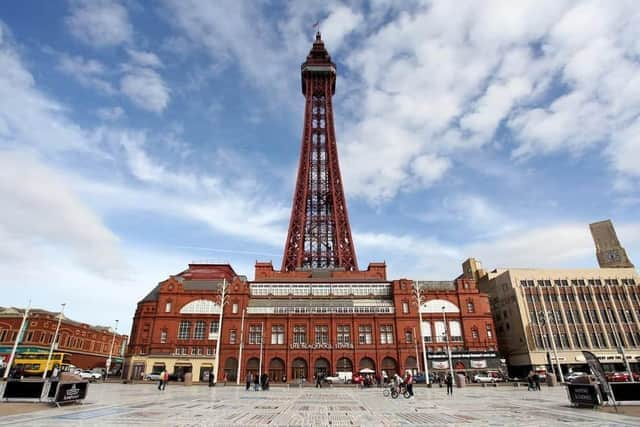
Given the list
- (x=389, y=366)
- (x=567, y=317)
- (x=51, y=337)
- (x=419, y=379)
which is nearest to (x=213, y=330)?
(x=389, y=366)

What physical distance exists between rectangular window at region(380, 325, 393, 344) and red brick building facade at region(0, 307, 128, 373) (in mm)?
49328

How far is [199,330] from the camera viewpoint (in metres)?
51.6

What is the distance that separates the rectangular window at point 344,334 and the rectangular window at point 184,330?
21.4 metres

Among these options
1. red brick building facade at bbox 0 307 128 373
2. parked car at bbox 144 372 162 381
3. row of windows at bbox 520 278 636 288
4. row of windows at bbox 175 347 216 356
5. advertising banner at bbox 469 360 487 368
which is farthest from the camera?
red brick building facade at bbox 0 307 128 373

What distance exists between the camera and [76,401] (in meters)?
14.4

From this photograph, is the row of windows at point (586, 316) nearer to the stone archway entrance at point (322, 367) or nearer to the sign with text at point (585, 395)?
the stone archway entrance at point (322, 367)

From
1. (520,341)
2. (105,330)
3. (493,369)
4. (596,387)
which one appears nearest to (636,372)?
(520,341)

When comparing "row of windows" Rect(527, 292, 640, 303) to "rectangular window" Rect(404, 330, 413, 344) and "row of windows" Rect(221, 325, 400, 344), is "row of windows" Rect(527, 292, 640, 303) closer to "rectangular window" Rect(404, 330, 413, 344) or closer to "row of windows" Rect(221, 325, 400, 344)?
"rectangular window" Rect(404, 330, 413, 344)

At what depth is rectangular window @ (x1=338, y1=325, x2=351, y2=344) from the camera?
50750mm

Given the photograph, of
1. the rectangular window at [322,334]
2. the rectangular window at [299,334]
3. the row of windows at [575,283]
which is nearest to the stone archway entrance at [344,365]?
the rectangular window at [322,334]

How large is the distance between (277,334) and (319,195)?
29.5m

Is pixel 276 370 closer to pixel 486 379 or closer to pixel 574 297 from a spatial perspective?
pixel 486 379

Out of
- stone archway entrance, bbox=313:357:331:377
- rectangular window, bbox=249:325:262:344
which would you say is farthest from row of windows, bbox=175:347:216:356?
stone archway entrance, bbox=313:357:331:377

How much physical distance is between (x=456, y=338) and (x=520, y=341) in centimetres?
1228
